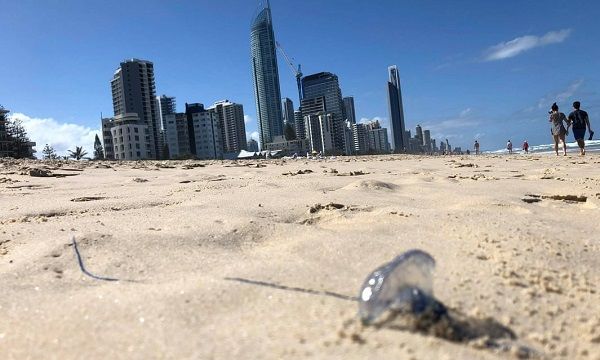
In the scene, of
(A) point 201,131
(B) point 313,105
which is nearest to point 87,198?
(A) point 201,131

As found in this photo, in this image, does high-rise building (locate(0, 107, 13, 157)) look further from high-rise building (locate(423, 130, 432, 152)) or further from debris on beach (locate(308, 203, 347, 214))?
high-rise building (locate(423, 130, 432, 152))

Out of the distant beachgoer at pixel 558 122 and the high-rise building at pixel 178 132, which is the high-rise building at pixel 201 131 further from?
the distant beachgoer at pixel 558 122

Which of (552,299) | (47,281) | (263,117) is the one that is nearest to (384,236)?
(552,299)

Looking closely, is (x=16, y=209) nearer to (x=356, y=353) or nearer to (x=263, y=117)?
(x=356, y=353)

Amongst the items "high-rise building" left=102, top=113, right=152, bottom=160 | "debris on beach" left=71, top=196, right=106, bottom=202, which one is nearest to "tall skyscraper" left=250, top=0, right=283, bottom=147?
"high-rise building" left=102, top=113, right=152, bottom=160

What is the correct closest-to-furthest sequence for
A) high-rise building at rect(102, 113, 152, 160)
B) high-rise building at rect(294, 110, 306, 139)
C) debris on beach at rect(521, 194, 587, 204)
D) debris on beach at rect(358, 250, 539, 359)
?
debris on beach at rect(358, 250, 539, 359) < debris on beach at rect(521, 194, 587, 204) < high-rise building at rect(102, 113, 152, 160) < high-rise building at rect(294, 110, 306, 139)

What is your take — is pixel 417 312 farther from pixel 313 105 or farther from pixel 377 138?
pixel 377 138

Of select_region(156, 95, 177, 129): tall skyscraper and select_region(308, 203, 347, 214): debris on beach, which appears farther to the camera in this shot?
select_region(156, 95, 177, 129): tall skyscraper

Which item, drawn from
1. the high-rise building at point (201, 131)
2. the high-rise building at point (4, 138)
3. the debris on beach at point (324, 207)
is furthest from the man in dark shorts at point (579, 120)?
the high-rise building at point (201, 131)
